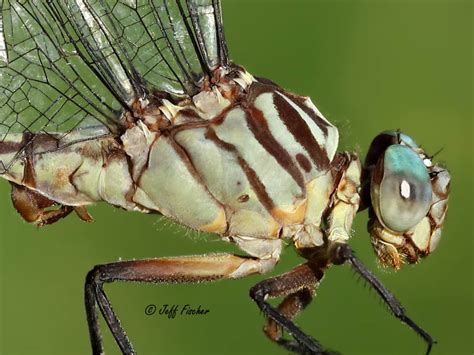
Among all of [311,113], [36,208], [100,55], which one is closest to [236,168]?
[311,113]

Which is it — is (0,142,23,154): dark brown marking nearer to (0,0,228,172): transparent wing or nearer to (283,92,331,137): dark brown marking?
(0,0,228,172): transparent wing

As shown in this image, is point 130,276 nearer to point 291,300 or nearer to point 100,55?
point 291,300

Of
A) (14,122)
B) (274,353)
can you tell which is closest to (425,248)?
(14,122)

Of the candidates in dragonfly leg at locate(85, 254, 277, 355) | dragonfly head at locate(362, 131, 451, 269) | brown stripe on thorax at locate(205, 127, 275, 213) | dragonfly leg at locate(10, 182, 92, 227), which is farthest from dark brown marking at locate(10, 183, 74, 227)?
dragonfly head at locate(362, 131, 451, 269)

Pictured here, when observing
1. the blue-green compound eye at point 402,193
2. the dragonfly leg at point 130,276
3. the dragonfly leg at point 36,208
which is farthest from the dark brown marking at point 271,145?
the dragonfly leg at point 36,208

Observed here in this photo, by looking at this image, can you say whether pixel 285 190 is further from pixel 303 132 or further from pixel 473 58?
pixel 473 58

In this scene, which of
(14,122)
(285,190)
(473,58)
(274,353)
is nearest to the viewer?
(285,190)

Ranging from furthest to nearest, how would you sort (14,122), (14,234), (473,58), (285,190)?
(473,58) → (14,234) → (14,122) → (285,190)
